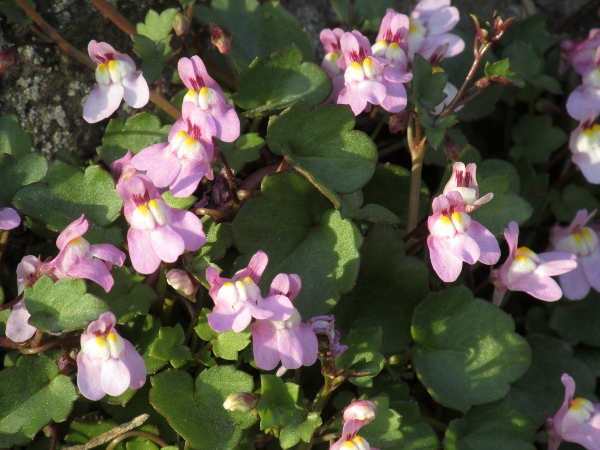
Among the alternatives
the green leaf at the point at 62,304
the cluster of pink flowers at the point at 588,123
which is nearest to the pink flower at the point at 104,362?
the green leaf at the point at 62,304

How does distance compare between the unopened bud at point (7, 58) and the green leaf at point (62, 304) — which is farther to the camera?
the unopened bud at point (7, 58)

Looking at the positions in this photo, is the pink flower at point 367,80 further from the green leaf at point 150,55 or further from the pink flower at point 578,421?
the pink flower at point 578,421

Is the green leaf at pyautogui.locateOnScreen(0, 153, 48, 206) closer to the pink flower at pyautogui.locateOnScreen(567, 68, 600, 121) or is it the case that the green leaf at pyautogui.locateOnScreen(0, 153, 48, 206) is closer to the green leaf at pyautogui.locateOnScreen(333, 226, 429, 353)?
the green leaf at pyautogui.locateOnScreen(333, 226, 429, 353)

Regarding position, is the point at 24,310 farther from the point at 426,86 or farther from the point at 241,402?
the point at 426,86

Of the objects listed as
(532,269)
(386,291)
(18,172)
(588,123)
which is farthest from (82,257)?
(588,123)

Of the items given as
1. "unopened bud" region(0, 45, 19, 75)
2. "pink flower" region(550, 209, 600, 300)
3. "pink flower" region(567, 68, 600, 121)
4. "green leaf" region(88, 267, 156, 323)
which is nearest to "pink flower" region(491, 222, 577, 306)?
"pink flower" region(550, 209, 600, 300)

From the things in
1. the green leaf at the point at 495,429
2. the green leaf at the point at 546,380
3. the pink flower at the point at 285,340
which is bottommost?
the green leaf at the point at 546,380
